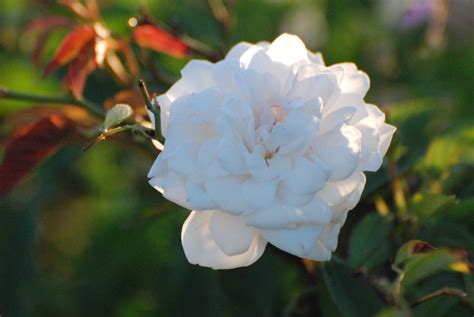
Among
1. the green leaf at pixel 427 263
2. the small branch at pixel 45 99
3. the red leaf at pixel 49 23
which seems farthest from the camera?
the red leaf at pixel 49 23

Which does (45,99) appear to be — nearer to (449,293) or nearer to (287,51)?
(287,51)

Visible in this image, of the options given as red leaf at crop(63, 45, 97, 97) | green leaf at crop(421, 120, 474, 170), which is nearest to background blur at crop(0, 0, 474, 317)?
green leaf at crop(421, 120, 474, 170)

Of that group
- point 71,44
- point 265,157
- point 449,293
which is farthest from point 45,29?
point 449,293

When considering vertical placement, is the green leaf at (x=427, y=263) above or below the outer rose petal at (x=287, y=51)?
below

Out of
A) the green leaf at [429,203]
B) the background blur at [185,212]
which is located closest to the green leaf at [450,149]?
the background blur at [185,212]

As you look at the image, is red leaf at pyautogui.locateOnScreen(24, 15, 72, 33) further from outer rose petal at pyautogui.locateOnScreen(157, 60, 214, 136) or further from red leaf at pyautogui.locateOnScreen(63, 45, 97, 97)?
outer rose petal at pyautogui.locateOnScreen(157, 60, 214, 136)

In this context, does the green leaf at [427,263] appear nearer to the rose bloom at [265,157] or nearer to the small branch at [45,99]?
the rose bloom at [265,157]

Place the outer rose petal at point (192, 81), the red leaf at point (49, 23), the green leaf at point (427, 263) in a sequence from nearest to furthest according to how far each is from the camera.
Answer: the green leaf at point (427, 263)
the outer rose petal at point (192, 81)
the red leaf at point (49, 23)
